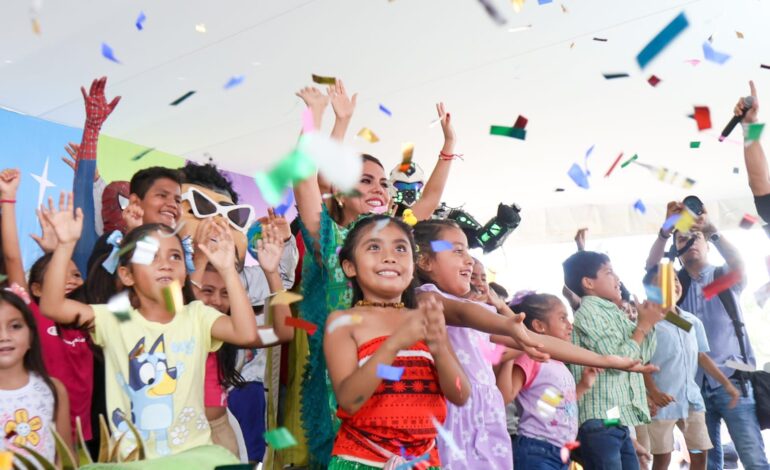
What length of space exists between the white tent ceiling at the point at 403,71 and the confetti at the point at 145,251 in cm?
243

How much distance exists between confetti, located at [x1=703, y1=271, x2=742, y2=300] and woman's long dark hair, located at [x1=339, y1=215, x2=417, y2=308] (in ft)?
7.30

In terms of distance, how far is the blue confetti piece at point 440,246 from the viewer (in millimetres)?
2342

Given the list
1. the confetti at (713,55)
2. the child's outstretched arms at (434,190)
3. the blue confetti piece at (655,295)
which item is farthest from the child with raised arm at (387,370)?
the confetti at (713,55)

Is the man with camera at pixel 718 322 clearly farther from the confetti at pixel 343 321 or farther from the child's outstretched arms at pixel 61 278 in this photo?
the child's outstretched arms at pixel 61 278

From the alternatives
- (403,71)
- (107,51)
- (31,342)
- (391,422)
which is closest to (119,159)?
(107,51)

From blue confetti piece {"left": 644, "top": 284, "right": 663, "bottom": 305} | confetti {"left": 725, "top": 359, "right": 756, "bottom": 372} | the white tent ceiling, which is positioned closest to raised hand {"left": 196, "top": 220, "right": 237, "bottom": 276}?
blue confetti piece {"left": 644, "top": 284, "right": 663, "bottom": 305}

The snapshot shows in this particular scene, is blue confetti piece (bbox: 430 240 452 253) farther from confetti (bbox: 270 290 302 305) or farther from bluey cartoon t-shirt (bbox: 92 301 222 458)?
bluey cartoon t-shirt (bbox: 92 301 222 458)

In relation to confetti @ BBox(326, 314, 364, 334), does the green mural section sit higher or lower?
higher

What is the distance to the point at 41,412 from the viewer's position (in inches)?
75.5

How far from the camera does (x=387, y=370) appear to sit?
1652 mm

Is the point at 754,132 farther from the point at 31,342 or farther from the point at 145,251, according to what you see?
the point at 31,342

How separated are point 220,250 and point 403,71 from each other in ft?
11.1

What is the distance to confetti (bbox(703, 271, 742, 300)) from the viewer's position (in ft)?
12.1

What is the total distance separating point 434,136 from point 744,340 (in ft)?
10.5
